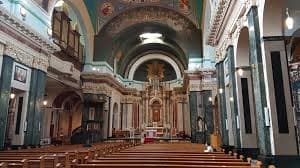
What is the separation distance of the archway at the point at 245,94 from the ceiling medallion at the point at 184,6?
993cm

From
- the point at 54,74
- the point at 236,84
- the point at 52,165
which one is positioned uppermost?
the point at 54,74

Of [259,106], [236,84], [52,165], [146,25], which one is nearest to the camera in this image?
[52,165]

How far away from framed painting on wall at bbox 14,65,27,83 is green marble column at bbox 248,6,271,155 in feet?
29.5

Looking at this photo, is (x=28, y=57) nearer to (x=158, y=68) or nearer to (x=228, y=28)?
(x=228, y=28)

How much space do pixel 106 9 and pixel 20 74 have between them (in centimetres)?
915

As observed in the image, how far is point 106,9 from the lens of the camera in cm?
1794

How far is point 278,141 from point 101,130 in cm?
1428

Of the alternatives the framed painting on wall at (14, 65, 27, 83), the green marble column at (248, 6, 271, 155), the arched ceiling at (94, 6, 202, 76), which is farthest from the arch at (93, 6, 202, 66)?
the green marble column at (248, 6, 271, 155)

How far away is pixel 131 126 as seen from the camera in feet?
82.6

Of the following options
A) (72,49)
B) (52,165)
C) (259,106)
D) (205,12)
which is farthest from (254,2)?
(72,49)

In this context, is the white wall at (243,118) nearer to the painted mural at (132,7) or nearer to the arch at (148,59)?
the painted mural at (132,7)

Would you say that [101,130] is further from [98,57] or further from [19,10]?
[19,10]

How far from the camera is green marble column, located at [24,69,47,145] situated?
10.9m

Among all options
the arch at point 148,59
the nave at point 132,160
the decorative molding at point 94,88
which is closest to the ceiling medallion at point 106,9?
the decorative molding at point 94,88
